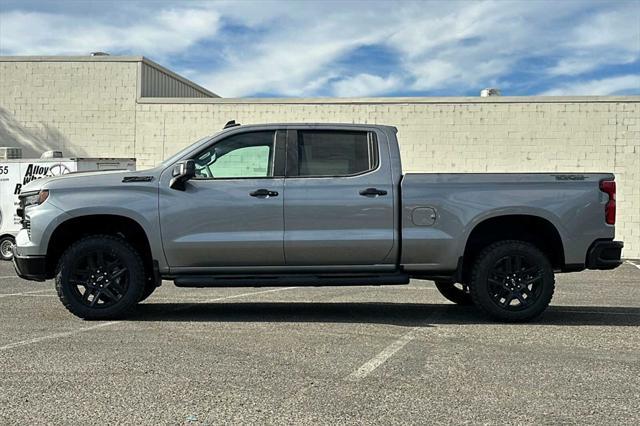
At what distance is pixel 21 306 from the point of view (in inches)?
349

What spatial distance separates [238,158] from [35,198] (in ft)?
7.09

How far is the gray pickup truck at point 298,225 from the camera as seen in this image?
7.59 m

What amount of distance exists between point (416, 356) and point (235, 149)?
10.4 feet

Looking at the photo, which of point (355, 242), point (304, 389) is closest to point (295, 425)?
point (304, 389)

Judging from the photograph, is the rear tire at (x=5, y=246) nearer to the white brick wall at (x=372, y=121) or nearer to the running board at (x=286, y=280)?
the white brick wall at (x=372, y=121)

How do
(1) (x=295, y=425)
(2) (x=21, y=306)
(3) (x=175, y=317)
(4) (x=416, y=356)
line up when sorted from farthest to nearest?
(2) (x=21, y=306) → (3) (x=175, y=317) → (4) (x=416, y=356) → (1) (x=295, y=425)

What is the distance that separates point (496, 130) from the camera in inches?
839

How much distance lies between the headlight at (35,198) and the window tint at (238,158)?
5.17ft

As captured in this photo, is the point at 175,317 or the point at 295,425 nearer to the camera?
the point at 295,425

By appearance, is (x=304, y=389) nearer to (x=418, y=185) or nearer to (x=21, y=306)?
(x=418, y=185)

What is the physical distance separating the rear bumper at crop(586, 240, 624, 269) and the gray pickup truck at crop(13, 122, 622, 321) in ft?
0.04

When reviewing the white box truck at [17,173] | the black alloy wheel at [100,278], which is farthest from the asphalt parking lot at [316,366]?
the white box truck at [17,173]

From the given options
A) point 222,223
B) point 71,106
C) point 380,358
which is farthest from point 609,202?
point 71,106

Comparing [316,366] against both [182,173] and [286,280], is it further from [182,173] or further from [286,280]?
[182,173]
